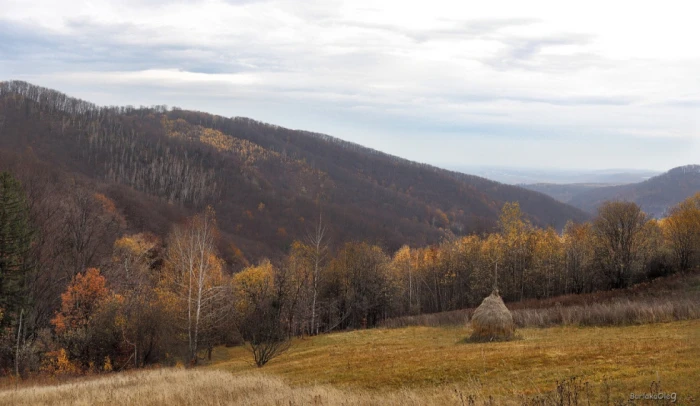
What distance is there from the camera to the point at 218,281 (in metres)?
45.6

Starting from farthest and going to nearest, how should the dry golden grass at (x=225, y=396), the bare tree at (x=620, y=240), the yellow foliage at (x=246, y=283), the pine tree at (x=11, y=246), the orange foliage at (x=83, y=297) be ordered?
the bare tree at (x=620, y=240)
the yellow foliage at (x=246, y=283)
the orange foliage at (x=83, y=297)
the pine tree at (x=11, y=246)
the dry golden grass at (x=225, y=396)

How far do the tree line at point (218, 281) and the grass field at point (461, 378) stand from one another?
8365 millimetres

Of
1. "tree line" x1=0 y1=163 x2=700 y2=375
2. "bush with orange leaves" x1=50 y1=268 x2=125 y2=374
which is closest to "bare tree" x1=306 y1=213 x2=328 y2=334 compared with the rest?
"tree line" x1=0 y1=163 x2=700 y2=375

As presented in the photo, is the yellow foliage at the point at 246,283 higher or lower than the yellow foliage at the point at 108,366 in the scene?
higher

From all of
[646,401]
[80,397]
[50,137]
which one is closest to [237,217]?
[50,137]

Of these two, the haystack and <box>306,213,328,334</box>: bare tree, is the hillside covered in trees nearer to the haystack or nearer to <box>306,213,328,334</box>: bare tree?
<box>306,213,328,334</box>: bare tree

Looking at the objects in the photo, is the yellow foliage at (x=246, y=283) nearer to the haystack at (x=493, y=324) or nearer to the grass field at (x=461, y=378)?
the grass field at (x=461, y=378)

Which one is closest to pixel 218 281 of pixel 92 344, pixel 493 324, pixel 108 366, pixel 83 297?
pixel 83 297

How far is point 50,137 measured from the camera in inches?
6590

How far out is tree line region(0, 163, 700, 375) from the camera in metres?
31.1

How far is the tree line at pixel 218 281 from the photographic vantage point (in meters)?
31.1

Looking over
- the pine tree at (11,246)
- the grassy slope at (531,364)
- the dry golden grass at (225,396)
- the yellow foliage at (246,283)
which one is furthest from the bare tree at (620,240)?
the pine tree at (11,246)

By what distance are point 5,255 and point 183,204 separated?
116508mm

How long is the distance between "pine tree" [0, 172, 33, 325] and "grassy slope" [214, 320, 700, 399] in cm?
Result: 2720
